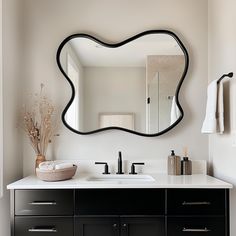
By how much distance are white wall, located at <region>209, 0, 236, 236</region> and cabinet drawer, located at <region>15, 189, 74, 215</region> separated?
1.16 metres

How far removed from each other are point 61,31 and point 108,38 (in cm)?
42

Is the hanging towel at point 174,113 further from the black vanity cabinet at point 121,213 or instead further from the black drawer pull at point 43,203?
the black drawer pull at point 43,203

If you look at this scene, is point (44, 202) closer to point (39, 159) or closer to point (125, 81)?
point (39, 159)

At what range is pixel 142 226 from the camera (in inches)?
80.6

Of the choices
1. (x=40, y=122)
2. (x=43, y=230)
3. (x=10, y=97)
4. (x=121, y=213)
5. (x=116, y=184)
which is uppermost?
(x=10, y=97)

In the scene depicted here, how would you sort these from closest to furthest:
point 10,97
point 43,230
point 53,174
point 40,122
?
point 43,230 < point 53,174 < point 10,97 < point 40,122

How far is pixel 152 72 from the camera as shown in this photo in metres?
2.64

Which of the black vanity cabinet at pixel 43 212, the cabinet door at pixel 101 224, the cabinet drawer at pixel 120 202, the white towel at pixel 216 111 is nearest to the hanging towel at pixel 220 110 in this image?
the white towel at pixel 216 111

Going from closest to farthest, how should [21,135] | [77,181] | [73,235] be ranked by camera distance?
1. [73,235]
2. [77,181]
3. [21,135]

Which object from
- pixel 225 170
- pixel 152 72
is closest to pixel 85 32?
pixel 152 72

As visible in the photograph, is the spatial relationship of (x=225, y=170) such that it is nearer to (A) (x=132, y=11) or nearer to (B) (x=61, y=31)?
(A) (x=132, y=11)

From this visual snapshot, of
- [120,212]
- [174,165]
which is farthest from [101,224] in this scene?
[174,165]

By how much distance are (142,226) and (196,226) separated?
1.20ft

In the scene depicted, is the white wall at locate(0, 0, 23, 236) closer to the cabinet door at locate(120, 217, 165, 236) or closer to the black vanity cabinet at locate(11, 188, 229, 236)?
the black vanity cabinet at locate(11, 188, 229, 236)
